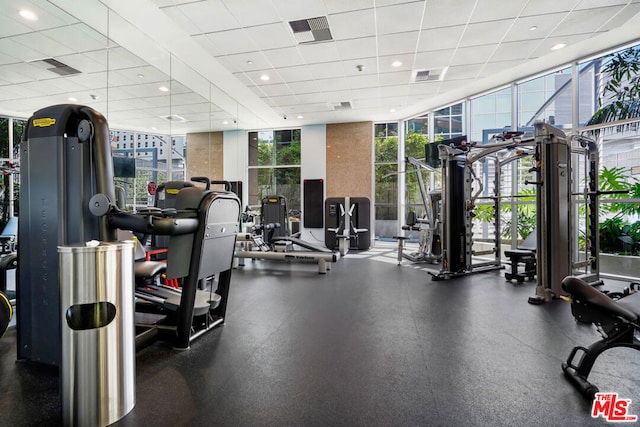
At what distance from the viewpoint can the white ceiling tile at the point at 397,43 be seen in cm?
472

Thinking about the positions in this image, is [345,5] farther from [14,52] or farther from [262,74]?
[14,52]

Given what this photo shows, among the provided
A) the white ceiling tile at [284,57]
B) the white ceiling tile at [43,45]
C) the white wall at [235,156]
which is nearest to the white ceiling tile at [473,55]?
the white ceiling tile at [284,57]

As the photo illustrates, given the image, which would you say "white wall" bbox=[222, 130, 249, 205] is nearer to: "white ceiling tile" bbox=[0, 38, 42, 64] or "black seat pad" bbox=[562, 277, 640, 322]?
"white ceiling tile" bbox=[0, 38, 42, 64]

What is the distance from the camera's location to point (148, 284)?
122 inches

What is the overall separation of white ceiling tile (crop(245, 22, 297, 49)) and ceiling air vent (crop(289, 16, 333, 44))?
4.1 inches

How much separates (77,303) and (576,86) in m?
7.27

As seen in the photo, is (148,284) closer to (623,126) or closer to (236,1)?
(236,1)

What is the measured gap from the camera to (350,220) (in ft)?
27.4

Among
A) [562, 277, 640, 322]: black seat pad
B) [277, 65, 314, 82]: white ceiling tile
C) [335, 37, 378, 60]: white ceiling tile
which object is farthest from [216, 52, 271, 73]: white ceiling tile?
[562, 277, 640, 322]: black seat pad

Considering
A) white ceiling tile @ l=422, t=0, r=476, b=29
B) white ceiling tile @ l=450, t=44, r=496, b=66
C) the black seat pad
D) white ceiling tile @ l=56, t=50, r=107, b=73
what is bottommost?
the black seat pad

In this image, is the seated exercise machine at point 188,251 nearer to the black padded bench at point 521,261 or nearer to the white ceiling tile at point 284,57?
the white ceiling tile at point 284,57

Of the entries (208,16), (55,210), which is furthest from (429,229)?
(55,210)

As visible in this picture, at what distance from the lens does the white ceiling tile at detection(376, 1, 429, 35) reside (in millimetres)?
4031

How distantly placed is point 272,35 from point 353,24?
1.17 metres
